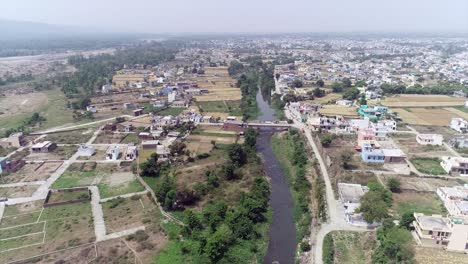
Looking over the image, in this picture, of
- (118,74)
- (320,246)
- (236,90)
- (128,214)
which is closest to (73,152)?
(128,214)

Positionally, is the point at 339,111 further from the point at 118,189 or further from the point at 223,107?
the point at 118,189

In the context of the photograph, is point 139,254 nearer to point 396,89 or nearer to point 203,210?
point 203,210

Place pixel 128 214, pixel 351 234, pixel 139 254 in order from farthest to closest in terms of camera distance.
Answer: pixel 128 214, pixel 351 234, pixel 139 254

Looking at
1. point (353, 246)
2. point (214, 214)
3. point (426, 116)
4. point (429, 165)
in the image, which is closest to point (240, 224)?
point (214, 214)

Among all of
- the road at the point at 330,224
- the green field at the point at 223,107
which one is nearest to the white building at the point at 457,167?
the road at the point at 330,224

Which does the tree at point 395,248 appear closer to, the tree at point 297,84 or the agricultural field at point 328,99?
the agricultural field at point 328,99
